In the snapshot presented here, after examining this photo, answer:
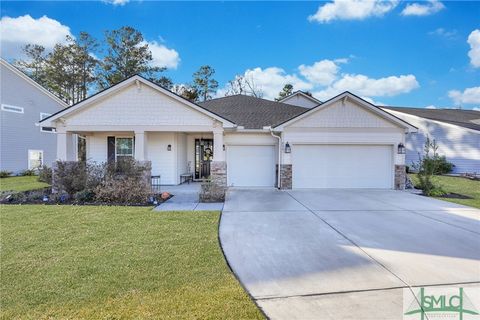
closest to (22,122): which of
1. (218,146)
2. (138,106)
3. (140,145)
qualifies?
(138,106)

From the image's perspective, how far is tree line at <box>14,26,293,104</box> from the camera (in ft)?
98.6

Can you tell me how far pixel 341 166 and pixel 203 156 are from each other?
7.40 meters

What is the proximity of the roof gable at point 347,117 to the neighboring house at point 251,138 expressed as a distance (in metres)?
0.04

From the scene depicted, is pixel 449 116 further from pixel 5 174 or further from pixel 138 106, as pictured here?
pixel 5 174

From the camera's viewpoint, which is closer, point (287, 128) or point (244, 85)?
point (287, 128)

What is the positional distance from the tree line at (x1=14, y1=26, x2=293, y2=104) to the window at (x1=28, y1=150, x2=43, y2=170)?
515 inches

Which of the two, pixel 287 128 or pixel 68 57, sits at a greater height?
pixel 68 57

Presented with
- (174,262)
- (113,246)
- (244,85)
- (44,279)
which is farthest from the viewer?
(244,85)

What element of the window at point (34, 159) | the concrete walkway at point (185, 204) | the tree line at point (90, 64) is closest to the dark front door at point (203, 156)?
the concrete walkway at point (185, 204)

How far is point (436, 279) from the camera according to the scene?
3.87 meters

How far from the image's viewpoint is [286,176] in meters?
12.6

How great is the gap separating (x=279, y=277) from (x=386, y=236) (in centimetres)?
312

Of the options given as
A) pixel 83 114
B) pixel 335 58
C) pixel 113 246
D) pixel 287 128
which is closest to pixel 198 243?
pixel 113 246

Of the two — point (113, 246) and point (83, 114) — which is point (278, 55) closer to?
point (83, 114)
